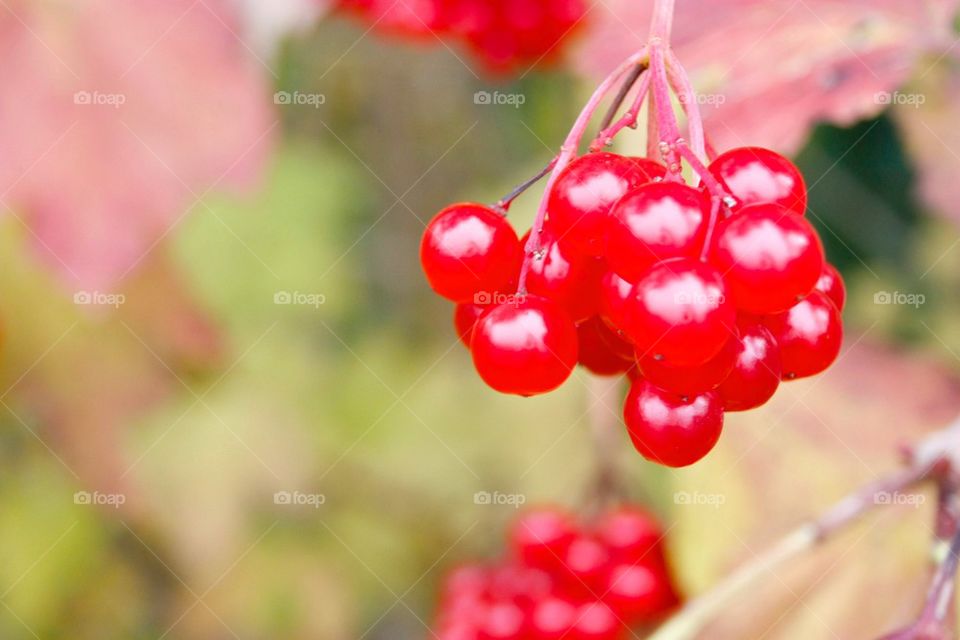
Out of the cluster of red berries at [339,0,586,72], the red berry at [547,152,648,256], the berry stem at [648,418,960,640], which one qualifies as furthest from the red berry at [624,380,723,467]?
the cluster of red berries at [339,0,586,72]

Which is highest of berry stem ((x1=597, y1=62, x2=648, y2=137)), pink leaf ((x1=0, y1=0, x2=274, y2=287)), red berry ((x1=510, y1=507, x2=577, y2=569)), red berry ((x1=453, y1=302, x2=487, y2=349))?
pink leaf ((x1=0, y1=0, x2=274, y2=287))

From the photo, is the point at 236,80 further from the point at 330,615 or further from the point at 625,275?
the point at 330,615

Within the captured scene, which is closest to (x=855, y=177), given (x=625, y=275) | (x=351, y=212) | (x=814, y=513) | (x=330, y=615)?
(x=814, y=513)

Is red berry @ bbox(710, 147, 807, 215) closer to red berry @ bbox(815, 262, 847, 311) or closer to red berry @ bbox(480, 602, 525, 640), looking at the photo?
red berry @ bbox(815, 262, 847, 311)

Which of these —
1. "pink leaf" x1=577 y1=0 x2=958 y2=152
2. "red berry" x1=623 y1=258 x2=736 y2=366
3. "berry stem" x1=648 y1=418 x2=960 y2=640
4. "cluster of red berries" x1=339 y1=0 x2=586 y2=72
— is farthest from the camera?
"cluster of red berries" x1=339 y1=0 x2=586 y2=72

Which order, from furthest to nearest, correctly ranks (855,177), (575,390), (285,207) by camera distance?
1. (285,207)
2. (575,390)
3. (855,177)

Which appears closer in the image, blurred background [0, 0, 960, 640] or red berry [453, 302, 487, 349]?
red berry [453, 302, 487, 349]

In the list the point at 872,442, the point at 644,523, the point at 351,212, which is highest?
the point at 351,212

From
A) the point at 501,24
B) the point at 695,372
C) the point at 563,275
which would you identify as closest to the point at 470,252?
the point at 563,275
